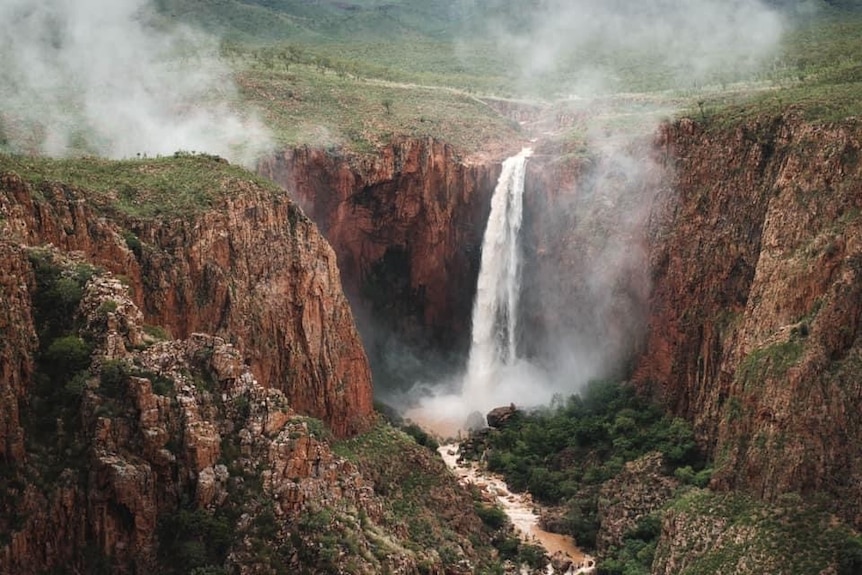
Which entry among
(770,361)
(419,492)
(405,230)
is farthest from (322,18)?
(770,361)

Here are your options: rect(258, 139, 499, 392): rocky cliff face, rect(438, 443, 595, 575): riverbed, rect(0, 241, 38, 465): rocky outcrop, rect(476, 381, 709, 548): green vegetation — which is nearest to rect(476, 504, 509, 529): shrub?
rect(438, 443, 595, 575): riverbed

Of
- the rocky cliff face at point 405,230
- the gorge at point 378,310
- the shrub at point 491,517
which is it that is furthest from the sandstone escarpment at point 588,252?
the shrub at point 491,517

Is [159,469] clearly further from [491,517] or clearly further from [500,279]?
[500,279]

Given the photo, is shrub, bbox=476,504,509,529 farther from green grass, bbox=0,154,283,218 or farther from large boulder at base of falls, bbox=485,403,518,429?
green grass, bbox=0,154,283,218

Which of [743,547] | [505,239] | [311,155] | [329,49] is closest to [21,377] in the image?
[743,547]

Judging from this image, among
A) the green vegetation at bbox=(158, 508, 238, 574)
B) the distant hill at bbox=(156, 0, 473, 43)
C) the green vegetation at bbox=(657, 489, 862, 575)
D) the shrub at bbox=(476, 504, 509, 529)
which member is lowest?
the green vegetation at bbox=(158, 508, 238, 574)

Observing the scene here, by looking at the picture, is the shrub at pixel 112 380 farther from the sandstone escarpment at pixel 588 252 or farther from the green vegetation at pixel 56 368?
the sandstone escarpment at pixel 588 252
